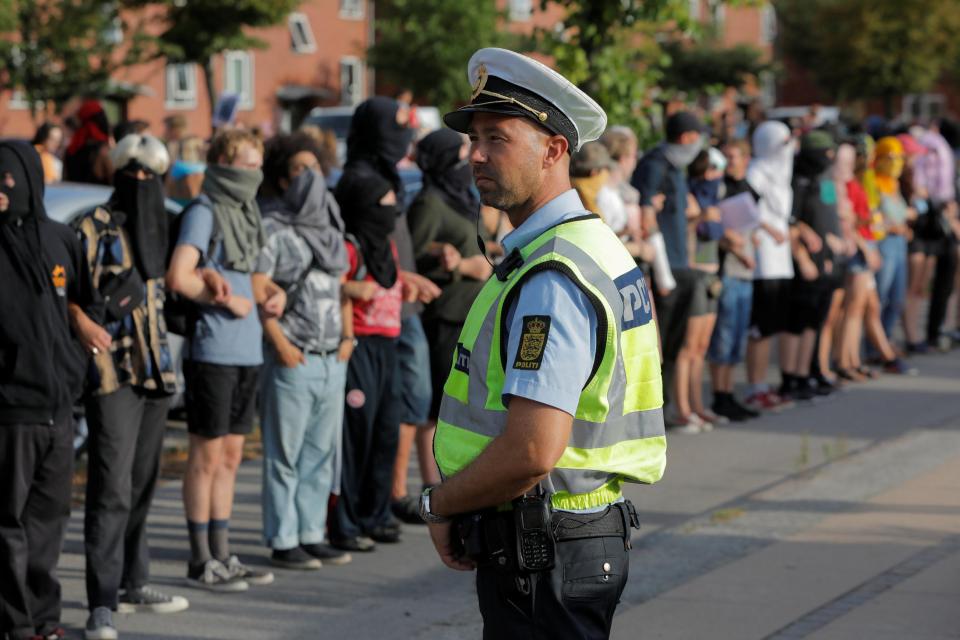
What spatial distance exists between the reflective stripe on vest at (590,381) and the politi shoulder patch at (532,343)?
78 mm

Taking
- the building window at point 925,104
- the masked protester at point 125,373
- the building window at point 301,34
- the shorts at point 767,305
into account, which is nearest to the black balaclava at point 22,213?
the masked protester at point 125,373

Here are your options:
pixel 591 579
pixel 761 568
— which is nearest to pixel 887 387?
pixel 761 568

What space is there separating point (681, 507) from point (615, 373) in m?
5.48

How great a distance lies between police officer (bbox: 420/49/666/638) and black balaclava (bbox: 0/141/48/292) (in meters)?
2.77

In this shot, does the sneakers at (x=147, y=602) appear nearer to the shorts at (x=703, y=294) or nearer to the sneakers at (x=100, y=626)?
the sneakers at (x=100, y=626)

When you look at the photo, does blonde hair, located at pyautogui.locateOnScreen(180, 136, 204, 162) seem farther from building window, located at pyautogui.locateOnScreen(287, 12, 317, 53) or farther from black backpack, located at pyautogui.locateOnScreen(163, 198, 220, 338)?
building window, located at pyautogui.locateOnScreen(287, 12, 317, 53)

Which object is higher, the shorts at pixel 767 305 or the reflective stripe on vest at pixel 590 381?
the reflective stripe on vest at pixel 590 381

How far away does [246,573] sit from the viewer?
706 cm

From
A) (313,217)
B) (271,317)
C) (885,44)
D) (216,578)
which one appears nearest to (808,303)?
(313,217)

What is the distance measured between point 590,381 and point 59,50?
2681 cm

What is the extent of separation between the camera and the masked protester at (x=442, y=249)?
829cm

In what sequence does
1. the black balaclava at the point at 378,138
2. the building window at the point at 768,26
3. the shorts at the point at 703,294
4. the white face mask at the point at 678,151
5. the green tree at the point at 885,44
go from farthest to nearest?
the building window at the point at 768,26
the green tree at the point at 885,44
the shorts at the point at 703,294
the white face mask at the point at 678,151
the black balaclava at the point at 378,138

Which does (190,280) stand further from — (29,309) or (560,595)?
(560,595)

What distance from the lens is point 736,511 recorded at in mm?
8539
